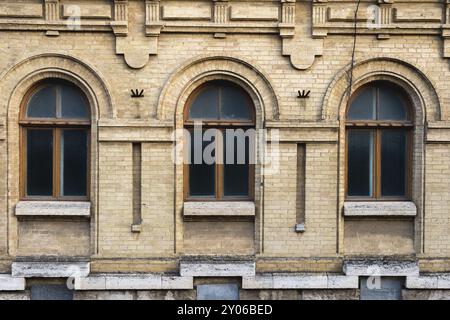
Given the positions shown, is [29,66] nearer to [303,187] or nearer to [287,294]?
[303,187]

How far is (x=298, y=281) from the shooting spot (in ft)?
26.4

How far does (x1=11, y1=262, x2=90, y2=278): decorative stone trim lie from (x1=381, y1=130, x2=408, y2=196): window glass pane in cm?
540

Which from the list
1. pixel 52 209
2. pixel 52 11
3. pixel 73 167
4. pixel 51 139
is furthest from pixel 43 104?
pixel 52 209

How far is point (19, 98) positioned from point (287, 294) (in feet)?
18.6

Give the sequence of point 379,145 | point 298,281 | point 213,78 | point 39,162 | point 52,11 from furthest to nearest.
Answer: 1. point 379,145
2. point 39,162
3. point 213,78
4. point 298,281
5. point 52,11

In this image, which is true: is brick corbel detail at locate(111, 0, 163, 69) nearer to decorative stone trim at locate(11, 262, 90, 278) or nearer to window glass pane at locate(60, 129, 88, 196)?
window glass pane at locate(60, 129, 88, 196)

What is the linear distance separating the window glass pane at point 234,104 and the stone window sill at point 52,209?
2.85 metres

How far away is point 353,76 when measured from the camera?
816 centimetres

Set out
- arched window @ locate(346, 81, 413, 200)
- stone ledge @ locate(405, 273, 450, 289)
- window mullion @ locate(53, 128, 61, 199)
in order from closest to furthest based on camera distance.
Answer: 1. stone ledge @ locate(405, 273, 450, 289)
2. window mullion @ locate(53, 128, 61, 199)
3. arched window @ locate(346, 81, 413, 200)

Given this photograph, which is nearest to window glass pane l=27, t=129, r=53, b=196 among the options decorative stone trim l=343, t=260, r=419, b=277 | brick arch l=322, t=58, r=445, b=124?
brick arch l=322, t=58, r=445, b=124

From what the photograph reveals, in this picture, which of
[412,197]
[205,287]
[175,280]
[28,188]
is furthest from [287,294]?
[28,188]

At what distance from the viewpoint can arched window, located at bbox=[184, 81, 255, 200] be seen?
8.24m

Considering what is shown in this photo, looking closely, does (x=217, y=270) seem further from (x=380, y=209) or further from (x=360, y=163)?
(x=360, y=163)

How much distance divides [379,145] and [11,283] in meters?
6.75
